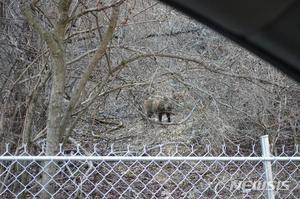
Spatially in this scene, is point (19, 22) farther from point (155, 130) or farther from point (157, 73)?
point (155, 130)

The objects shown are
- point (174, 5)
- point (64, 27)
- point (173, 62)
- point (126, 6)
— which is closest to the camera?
point (174, 5)

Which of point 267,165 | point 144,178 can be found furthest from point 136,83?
point 267,165

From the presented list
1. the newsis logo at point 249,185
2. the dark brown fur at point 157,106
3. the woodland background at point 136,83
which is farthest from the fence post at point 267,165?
the dark brown fur at point 157,106

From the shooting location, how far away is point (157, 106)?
589 centimetres

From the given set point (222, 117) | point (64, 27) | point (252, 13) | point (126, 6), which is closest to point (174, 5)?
point (252, 13)

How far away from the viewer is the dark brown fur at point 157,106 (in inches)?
232

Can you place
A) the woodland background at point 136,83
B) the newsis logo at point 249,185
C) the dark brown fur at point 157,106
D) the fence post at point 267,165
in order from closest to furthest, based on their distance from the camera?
the fence post at point 267,165, the newsis logo at point 249,185, the woodland background at point 136,83, the dark brown fur at point 157,106

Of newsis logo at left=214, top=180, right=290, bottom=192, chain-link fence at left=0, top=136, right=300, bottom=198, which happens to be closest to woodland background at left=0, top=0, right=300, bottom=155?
chain-link fence at left=0, top=136, right=300, bottom=198

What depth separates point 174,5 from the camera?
1.04 m

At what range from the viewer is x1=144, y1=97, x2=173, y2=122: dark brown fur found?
5.90m

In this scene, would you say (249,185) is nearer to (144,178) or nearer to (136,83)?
(144,178)

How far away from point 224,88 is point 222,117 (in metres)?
0.37

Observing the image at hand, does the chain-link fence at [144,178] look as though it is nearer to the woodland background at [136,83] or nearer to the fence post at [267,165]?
the woodland background at [136,83]

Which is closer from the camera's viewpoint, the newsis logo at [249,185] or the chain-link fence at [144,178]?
the newsis logo at [249,185]
